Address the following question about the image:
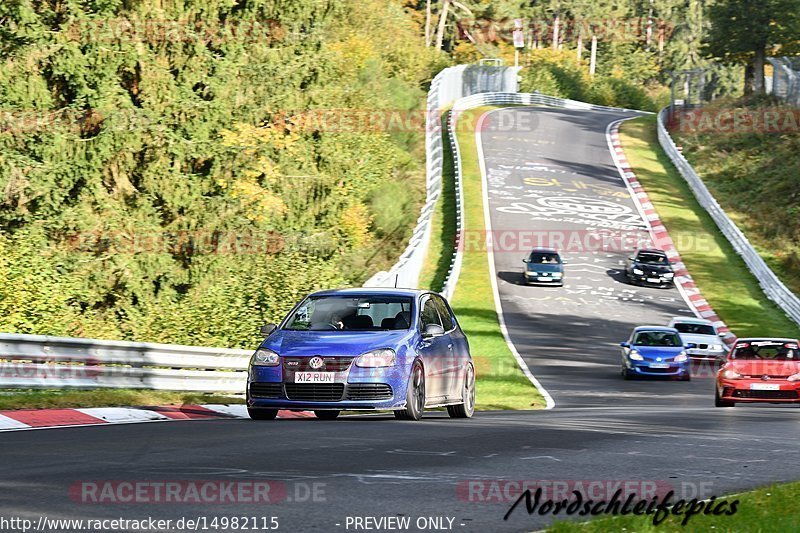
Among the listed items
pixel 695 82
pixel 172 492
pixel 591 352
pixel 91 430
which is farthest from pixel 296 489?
pixel 695 82

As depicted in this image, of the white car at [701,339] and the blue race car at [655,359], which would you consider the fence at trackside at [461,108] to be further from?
the blue race car at [655,359]

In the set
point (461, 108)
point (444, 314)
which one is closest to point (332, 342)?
point (444, 314)

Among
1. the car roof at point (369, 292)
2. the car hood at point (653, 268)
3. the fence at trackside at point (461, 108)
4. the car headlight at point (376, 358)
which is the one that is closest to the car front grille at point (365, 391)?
the car headlight at point (376, 358)

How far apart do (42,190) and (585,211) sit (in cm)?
2953

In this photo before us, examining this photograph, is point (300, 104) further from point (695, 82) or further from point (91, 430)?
point (695, 82)

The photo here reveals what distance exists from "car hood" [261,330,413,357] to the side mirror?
0.75 ft

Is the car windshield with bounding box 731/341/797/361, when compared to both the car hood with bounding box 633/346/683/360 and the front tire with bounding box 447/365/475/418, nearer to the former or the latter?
the car hood with bounding box 633/346/683/360

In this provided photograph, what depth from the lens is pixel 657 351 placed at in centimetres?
3053

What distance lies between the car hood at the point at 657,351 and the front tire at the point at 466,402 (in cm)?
1397

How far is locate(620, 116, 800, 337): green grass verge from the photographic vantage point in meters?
41.8

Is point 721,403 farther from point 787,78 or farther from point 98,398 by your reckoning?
point 787,78

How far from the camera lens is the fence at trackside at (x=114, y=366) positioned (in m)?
16.2

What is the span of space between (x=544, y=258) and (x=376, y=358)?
112 feet
